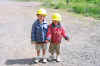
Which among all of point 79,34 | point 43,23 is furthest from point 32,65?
point 79,34

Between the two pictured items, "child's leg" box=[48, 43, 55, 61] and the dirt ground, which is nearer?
"child's leg" box=[48, 43, 55, 61]

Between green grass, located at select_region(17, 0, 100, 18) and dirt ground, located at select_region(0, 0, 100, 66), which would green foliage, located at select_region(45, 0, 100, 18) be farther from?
dirt ground, located at select_region(0, 0, 100, 66)

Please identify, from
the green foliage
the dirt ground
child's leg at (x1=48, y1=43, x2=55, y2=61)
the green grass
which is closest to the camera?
child's leg at (x1=48, y1=43, x2=55, y2=61)

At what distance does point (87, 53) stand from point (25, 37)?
2946 mm

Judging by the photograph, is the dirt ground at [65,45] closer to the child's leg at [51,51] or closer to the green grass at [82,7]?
the child's leg at [51,51]

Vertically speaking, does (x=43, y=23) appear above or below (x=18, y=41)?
above

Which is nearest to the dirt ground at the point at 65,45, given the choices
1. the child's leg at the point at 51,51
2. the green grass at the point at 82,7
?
the child's leg at the point at 51,51

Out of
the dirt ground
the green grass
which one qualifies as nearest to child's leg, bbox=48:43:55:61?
the dirt ground

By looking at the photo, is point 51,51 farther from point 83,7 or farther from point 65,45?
point 83,7

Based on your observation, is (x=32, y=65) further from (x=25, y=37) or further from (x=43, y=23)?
(x=25, y=37)

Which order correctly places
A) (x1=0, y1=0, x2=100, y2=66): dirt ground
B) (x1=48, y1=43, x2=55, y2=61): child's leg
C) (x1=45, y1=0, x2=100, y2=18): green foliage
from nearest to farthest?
1. (x1=48, y1=43, x2=55, y2=61): child's leg
2. (x1=0, y1=0, x2=100, y2=66): dirt ground
3. (x1=45, y1=0, x2=100, y2=18): green foliage

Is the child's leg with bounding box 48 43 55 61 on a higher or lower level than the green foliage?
lower

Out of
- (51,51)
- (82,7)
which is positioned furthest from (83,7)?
(51,51)

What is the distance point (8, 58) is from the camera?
6957mm
